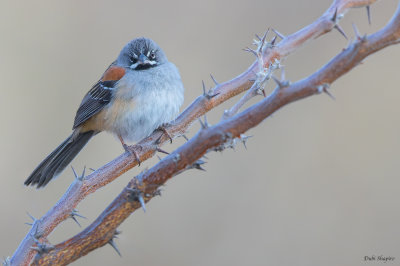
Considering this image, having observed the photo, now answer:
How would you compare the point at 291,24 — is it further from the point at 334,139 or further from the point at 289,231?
the point at 289,231

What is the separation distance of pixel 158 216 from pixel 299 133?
207 cm

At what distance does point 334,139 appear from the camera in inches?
266

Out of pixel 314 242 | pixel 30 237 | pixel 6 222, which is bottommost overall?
pixel 314 242

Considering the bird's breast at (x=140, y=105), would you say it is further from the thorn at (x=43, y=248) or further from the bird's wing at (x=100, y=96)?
the thorn at (x=43, y=248)

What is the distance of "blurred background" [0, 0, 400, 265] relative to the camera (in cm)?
620

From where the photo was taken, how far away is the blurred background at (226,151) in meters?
6.20

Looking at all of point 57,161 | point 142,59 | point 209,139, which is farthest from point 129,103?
point 209,139

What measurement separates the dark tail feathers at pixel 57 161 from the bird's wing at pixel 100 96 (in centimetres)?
20

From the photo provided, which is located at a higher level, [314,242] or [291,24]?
[291,24]

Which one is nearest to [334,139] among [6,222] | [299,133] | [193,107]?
[299,133]

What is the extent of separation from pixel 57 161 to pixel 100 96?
0.89 m

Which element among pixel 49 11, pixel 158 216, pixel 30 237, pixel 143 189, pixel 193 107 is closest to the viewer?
pixel 143 189

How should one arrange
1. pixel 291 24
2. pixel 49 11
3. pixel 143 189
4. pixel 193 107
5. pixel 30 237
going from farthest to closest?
pixel 49 11 < pixel 291 24 < pixel 193 107 < pixel 30 237 < pixel 143 189

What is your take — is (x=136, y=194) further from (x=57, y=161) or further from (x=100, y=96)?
(x=100, y=96)
